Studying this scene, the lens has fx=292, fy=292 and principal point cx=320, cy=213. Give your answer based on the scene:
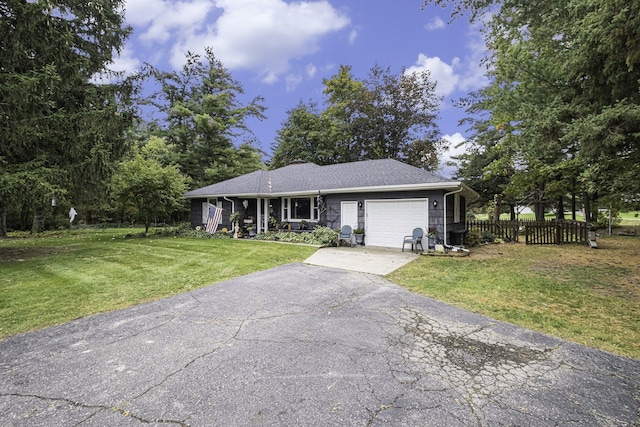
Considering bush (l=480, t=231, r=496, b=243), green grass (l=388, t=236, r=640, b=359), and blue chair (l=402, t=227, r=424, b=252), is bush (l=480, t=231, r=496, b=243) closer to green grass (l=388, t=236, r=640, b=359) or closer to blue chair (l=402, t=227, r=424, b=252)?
green grass (l=388, t=236, r=640, b=359)

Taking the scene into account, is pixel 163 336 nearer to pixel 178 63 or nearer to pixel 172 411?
pixel 172 411

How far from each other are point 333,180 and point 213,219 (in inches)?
261

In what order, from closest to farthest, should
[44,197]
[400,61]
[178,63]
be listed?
[44,197], [400,61], [178,63]

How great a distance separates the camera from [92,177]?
959cm

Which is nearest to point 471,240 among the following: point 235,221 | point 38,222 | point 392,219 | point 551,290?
point 392,219

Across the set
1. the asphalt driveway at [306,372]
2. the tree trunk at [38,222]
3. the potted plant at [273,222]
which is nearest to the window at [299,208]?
the potted plant at [273,222]

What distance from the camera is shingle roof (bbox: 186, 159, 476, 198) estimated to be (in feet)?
36.3

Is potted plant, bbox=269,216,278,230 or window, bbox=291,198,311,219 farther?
potted plant, bbox=269,216,278,230

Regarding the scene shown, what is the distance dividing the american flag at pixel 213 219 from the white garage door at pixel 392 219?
7982 mm

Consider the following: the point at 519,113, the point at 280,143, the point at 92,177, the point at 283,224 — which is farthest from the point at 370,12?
the point at 280,143

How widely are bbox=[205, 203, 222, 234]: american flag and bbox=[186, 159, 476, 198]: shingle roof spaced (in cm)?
84

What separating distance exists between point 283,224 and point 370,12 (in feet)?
33.5

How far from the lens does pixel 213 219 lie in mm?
15273

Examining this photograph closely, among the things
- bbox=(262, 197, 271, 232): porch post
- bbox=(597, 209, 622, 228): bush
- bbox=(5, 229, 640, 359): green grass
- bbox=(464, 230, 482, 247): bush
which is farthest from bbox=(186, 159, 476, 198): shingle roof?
bbox=(597, 209, 622, 228): bush
